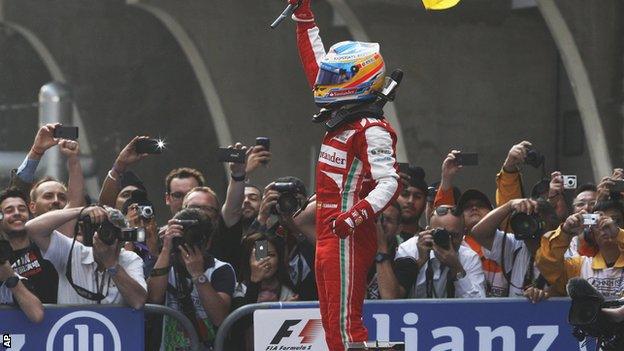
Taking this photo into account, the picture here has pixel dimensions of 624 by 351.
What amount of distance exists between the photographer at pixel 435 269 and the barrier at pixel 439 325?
0.17 metres

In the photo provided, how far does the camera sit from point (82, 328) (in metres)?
9.07

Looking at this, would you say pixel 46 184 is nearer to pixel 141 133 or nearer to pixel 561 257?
pixel 561 257

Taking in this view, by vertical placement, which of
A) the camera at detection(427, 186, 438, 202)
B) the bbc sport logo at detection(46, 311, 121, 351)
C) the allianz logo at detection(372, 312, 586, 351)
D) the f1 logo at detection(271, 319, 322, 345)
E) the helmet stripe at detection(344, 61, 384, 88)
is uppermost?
the helmet stripe at detection(344, 61, 384, 88)

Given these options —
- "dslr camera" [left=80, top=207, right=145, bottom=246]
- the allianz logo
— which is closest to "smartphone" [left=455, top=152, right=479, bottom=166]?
the allianz logo

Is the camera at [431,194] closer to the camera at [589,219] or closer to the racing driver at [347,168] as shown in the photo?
the camera at [589,219]

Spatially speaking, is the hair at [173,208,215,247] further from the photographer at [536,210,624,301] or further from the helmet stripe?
the photographer at [536,210,624,301]

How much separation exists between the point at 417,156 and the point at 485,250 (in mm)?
10538

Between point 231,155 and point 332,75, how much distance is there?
204 centimetres

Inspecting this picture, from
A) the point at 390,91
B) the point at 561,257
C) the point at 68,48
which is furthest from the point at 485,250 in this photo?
the point at 68,48

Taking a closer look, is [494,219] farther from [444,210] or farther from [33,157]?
[33,157]

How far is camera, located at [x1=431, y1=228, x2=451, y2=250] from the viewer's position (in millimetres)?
9336

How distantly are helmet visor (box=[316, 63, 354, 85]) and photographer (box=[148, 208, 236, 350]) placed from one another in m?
1.61

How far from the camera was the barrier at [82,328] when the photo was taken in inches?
Answer: 354

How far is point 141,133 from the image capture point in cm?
2536
